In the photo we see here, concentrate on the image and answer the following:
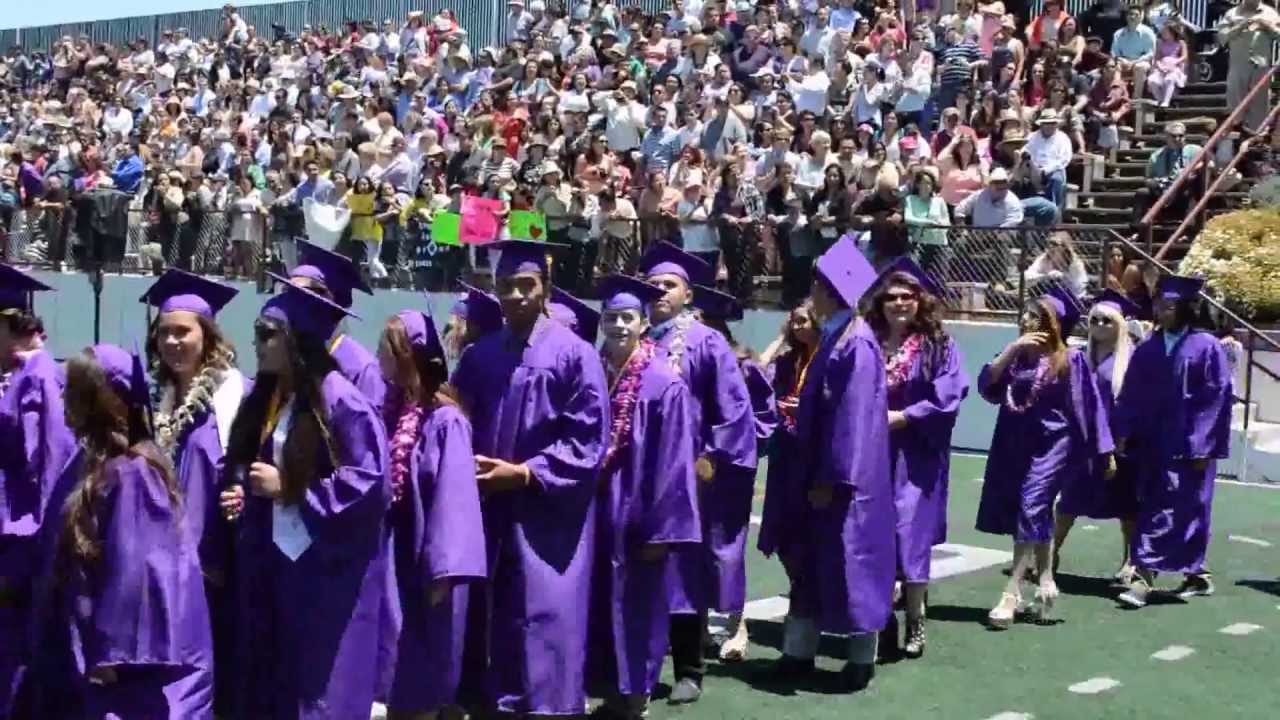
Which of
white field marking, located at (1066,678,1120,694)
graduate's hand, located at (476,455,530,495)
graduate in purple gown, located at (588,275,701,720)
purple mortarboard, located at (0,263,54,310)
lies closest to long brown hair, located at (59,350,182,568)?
graduate's hand, located at (476,455,530,495)

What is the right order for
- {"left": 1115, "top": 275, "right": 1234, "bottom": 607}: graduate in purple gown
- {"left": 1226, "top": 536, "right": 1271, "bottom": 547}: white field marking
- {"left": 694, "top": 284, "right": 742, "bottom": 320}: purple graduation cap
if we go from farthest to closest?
{"left": 1226, "top": 536, "right": 1271, "bottom": 547}: white field marking, {"left": 1115, "top": 275, "right": 1234, "bottom": 607}: graduate in purple gown, {"left": 694, "top": 284, "right": 742, "bottom": 320}: purple graduation cap

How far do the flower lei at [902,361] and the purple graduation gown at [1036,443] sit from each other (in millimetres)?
994

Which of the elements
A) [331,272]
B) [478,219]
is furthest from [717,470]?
[478,219]

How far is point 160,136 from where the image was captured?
31.3m

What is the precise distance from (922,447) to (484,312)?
9.24 ft

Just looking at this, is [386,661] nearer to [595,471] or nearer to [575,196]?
[595,471]

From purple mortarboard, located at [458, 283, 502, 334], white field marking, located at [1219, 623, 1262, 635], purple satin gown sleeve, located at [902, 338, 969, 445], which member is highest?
purple mortarboard, located at [458, 283, 502, 334]

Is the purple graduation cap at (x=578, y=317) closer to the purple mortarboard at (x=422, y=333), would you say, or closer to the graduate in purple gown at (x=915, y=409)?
the purple mortarboard at (x=422, y=333)

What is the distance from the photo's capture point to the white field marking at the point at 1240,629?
10.4 meters

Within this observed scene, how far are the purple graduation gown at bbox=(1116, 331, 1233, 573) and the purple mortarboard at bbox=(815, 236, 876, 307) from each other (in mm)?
3158

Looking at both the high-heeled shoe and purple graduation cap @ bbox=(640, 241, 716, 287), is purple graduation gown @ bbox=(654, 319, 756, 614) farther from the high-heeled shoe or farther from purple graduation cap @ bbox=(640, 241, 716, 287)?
the high-heeled shoe

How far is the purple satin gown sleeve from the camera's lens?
9.61 meters

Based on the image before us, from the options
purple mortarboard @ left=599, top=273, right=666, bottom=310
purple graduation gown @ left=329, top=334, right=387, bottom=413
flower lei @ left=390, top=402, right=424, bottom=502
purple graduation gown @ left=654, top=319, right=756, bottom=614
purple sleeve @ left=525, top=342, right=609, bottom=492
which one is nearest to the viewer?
flower lei @ left=390, top=402, right=424, bottom=502

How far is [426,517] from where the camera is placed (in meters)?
6.81
